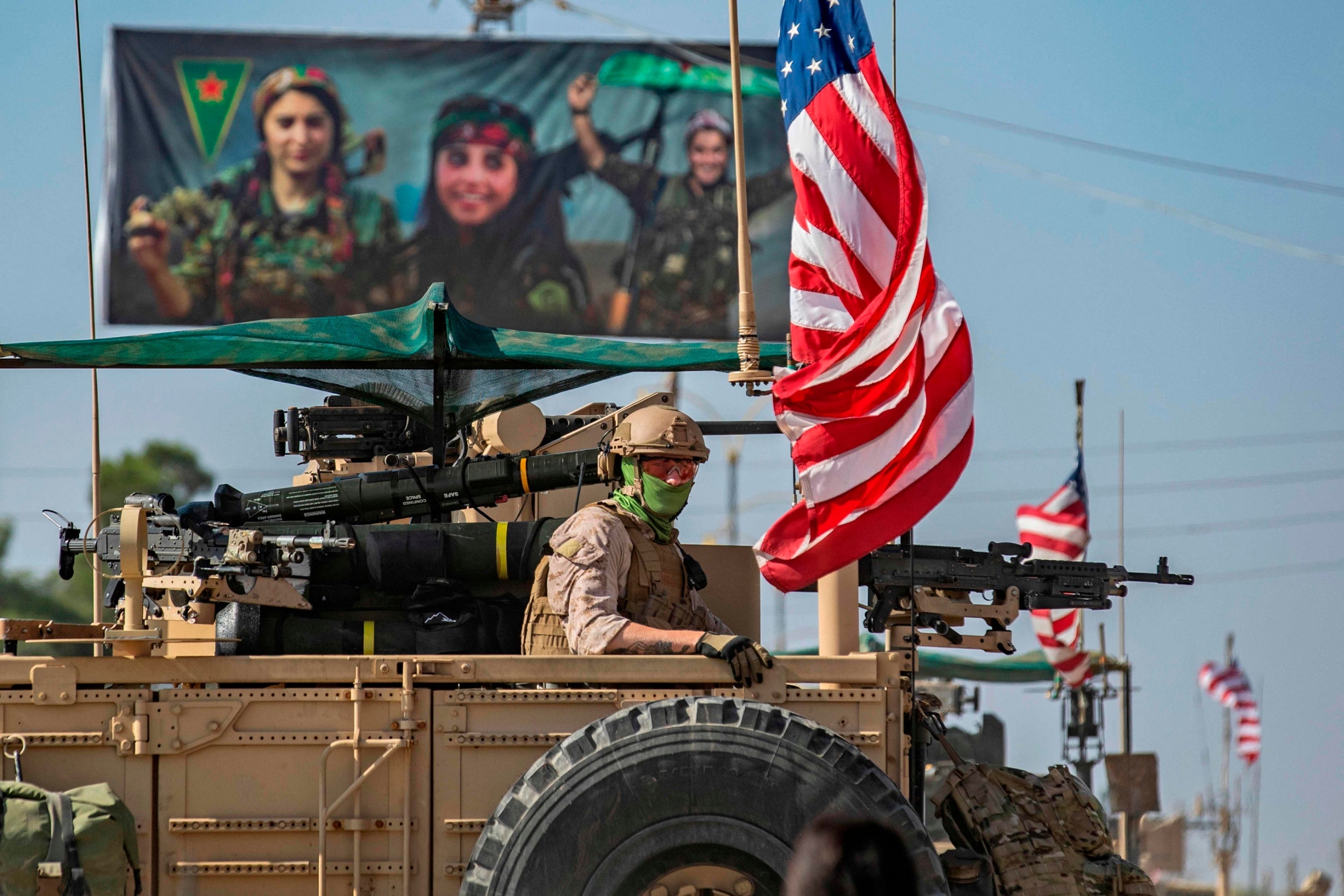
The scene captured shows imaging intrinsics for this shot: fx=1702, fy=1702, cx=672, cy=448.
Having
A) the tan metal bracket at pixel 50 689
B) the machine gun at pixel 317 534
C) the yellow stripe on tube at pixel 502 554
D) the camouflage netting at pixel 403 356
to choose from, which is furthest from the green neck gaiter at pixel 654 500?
the tan metal bracket at pixel 50 689

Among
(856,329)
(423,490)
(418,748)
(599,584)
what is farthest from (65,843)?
(856,329)

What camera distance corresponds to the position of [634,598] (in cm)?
647

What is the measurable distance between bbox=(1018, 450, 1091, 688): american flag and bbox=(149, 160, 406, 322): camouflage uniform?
57.7ft

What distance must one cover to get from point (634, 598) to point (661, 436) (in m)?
0.63

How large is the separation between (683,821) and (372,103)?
96.5 ft

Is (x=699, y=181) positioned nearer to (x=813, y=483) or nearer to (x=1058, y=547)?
(x=1058, y=547)

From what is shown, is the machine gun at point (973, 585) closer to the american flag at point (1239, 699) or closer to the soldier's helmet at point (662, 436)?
the soldier's helmet at point (662, 436)

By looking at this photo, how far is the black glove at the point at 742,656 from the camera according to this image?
577 centimetres

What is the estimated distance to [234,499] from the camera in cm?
735

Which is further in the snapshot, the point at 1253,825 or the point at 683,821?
the point at 1253,825

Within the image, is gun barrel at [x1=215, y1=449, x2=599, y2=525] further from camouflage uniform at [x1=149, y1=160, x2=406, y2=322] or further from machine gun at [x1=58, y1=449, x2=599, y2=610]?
camouflage uniform at [x1=149, y1=160, x2=406, y2=322]

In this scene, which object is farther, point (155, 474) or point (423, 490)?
point (155, 474)

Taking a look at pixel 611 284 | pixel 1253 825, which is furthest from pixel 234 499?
pixel 611 284

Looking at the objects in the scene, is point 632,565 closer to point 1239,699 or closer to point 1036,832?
point 1036,832
